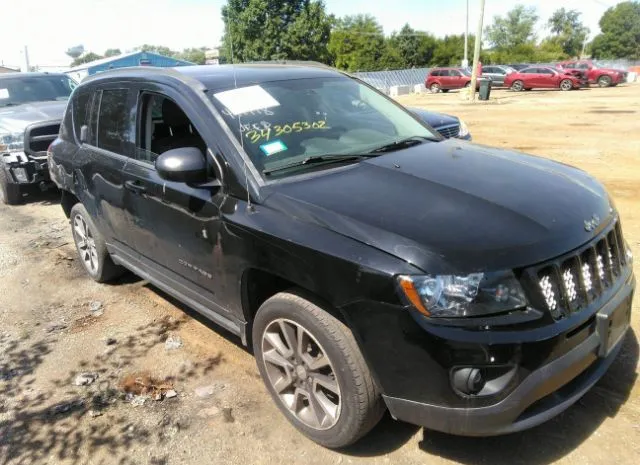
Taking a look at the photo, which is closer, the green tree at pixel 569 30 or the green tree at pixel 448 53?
the green tree at pixel 448 53

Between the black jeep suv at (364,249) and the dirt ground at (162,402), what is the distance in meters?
0.32

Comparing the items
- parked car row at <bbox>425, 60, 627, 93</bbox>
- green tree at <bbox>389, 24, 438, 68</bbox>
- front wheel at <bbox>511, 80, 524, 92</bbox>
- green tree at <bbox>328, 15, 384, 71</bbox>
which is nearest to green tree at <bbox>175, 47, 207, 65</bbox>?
parked car row at <bbox>425, 60, 627, 93</bbox>

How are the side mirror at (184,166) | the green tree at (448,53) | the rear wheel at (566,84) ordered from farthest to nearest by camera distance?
the green tree at (448,53) → the rear wheel at (566,84) → the side mirror at (184,166)

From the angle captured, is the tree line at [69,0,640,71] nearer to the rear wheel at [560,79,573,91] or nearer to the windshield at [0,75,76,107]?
the windshield at [0,75,76,107]

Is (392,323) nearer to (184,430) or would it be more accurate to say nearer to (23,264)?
(184,430)

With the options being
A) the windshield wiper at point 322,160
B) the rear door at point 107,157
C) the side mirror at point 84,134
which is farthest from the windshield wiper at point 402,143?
the side mirror at point 84,134

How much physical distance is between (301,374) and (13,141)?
754 centimetres

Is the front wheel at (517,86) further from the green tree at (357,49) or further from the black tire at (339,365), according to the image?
the black tire at (339,365)

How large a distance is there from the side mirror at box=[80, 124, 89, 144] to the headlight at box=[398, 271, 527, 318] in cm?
344

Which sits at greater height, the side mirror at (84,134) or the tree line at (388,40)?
the tree line at (388,40)

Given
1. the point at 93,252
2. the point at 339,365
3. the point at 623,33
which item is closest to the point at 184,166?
the point at 339,365

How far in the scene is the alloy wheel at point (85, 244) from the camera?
5.02 m

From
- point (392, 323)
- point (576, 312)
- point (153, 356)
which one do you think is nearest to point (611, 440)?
point (576, 312)

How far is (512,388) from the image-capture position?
85.8 inches
